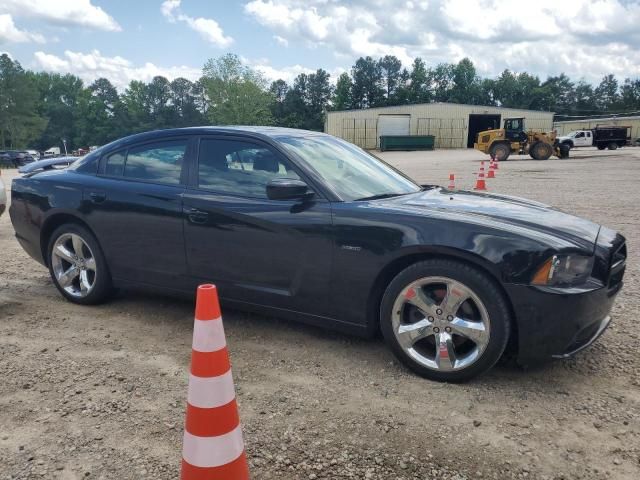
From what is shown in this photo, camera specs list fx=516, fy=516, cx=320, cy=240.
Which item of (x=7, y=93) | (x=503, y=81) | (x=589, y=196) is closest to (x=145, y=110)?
(x=7, y=93)

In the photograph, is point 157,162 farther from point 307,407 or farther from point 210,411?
point 210,411

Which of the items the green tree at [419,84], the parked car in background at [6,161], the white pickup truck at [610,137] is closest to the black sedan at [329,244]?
the white pickup truck at [610,137]

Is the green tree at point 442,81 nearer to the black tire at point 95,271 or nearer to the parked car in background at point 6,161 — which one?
the parked car in background at point 6,161

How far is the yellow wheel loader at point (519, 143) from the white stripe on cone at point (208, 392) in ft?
91.8

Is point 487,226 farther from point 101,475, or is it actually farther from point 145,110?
point 145,110

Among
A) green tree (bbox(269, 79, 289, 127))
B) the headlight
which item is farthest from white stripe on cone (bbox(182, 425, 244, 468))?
green tree (bbox(269, 79, 289, 127))

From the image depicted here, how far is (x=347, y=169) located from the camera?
3861 mm

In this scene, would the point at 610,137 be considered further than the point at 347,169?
Yes

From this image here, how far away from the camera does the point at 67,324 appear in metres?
4.04

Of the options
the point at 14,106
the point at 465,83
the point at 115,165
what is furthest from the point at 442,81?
the point at 115,165

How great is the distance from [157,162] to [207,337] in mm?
2526

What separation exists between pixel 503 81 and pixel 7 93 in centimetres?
8816

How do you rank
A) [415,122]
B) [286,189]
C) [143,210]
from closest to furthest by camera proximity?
[286,189] → [143,210] → [415,122]

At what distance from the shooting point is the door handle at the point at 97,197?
423 centimetres
